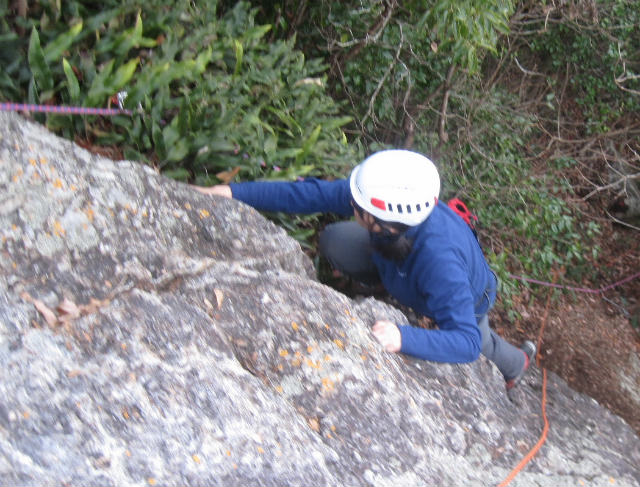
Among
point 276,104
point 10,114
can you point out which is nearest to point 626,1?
point 276,104

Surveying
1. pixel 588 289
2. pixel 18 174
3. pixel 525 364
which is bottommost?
pixel 588 289

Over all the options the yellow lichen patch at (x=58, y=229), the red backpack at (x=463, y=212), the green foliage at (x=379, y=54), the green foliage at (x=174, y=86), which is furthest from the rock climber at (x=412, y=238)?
the green foliage at (x=379, y=54)

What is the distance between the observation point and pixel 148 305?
227cm

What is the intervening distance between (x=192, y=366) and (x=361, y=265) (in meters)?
1.91

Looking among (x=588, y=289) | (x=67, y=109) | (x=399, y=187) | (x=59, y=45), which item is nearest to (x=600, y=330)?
(x=588, y=289)

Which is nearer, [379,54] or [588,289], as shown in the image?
[379,54]

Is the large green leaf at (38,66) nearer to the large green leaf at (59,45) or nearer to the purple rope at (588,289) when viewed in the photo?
the large green leaf at (59,45)

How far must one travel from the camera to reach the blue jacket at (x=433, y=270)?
2795 millimetres

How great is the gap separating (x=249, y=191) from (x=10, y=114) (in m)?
1.29

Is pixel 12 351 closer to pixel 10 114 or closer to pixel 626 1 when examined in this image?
pixel 10 114

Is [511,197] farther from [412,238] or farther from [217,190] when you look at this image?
[217,190]

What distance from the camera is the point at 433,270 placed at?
284 centimetres

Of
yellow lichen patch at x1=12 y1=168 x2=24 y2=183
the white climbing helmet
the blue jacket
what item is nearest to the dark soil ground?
the blue jacket

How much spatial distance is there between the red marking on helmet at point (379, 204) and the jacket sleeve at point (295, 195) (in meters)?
0.47
